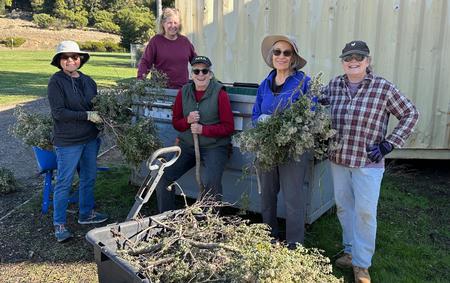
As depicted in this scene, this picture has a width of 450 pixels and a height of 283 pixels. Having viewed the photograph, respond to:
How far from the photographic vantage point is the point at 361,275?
3623mm

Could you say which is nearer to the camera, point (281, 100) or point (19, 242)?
point (281, 100)

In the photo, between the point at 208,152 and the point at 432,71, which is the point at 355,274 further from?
the point at 432,71

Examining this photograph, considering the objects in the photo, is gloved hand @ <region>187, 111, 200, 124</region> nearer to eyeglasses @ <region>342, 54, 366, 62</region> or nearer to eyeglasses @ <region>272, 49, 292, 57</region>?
eyeglasses @ <region>272, 49, 292, 57</region>

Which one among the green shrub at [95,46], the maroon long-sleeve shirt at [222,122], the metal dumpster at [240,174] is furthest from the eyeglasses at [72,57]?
the green shrub at [95,46]

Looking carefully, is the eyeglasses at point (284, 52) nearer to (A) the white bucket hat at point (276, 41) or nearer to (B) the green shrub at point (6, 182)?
(A) the white bucket hat at point (276, 41)

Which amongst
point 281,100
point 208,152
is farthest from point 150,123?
point 281,100

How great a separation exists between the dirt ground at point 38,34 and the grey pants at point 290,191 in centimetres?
4849

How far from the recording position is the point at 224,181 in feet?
15.2

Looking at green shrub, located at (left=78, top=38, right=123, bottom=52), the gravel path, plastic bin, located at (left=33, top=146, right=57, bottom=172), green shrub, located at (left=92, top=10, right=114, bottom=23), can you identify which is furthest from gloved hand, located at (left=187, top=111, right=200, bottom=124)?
green shrub, located at (left=92, top=10, right=114, bottom=23)

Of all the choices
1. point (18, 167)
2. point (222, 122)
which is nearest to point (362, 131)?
point (222, 122)

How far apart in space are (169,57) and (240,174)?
5.47ft

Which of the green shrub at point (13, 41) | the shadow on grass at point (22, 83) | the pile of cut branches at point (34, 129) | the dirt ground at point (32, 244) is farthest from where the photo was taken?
the green shrub at point (13, 41)

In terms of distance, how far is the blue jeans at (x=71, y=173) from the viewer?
14.2 ft

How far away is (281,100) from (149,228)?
147cm
